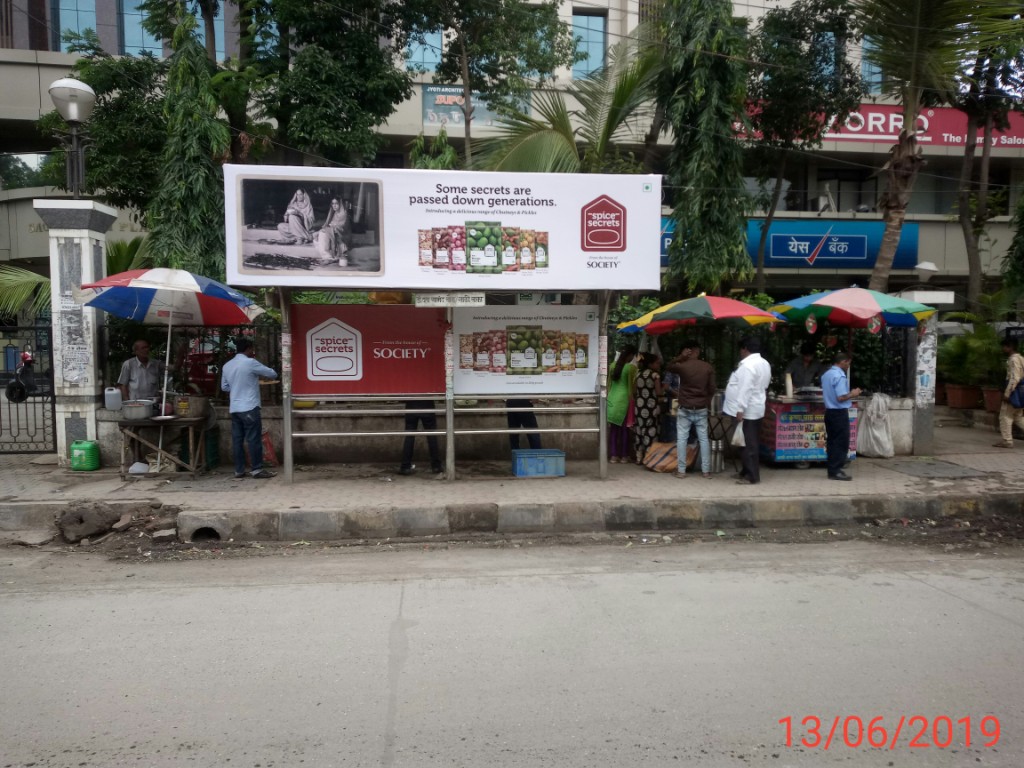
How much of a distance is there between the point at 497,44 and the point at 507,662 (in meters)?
12.8

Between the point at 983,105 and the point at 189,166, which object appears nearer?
the point at 189,166

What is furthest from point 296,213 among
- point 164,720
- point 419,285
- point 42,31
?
point 42,31

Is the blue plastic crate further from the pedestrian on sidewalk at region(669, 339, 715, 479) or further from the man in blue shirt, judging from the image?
the man in blue shirt

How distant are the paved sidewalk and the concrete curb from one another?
11mm

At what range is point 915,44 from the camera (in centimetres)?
1060

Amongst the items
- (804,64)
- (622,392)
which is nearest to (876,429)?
(622,392)

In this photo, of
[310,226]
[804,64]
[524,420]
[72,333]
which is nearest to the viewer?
[310,226]

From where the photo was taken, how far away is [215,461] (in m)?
9.70

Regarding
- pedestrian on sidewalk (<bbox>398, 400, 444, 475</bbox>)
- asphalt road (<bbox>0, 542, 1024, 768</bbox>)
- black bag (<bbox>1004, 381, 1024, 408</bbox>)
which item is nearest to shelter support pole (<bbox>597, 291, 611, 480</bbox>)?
pedestrian on sidewalk (<bbox>398, 400, 444, 475</bbox>)

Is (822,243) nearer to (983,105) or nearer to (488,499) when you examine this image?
(983,105)

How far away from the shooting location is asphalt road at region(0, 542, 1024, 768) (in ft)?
11.3

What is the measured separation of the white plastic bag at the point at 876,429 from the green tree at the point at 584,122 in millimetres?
5387

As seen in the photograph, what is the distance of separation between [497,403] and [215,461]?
380 cm

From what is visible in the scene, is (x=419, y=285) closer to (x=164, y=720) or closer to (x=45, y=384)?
(x=164, y=720)
